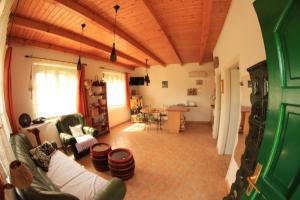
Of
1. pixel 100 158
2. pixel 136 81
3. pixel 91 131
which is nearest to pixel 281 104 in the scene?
pixel 100 158

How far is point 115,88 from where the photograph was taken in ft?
21.3

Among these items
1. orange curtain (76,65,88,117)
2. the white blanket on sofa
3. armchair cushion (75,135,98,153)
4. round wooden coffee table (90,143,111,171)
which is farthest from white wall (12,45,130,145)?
round wooden coffee table (90,143,111,171)

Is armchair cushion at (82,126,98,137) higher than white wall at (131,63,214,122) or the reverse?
the reverse

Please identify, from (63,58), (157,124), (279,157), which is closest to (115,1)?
(279,157)

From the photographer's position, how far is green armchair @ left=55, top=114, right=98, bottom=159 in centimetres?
325

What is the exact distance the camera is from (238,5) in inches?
71.9

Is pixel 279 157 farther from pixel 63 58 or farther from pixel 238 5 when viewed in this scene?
pixel 63 58

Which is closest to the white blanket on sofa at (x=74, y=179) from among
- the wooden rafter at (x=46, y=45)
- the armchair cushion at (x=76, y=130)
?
the armchair cushion at (x=76, y=130)

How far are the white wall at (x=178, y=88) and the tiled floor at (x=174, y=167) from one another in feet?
6.70

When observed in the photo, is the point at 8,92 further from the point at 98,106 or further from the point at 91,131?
the point at 98,106

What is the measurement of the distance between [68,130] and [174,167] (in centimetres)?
285

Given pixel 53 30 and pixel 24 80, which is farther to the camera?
pixel 24 80

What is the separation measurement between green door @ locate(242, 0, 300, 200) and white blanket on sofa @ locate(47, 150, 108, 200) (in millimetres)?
1699

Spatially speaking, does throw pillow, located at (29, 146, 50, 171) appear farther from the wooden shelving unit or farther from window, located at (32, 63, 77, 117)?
the wooden shelving unit
